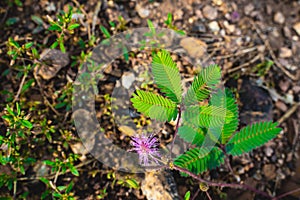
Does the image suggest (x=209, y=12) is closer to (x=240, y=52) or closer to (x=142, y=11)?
(x=240, y=52)

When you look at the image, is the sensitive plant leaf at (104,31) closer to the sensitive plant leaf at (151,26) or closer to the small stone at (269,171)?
the sensitive plant leaf at (151,26)

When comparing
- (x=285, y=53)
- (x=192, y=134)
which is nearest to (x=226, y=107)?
(x=192, y=134)

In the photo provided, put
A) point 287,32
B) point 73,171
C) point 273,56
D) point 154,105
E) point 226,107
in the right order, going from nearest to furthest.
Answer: point 154,105, point 226,107, point 73,171, point 273,56, point 287,32

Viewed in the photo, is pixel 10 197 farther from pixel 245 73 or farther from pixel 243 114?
pixel 245 73

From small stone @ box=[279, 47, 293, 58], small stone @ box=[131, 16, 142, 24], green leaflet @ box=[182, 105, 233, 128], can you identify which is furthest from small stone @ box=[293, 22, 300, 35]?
green leaflet @ box=[182, 105, 233, 128]

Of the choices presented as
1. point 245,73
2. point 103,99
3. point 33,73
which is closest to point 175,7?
point 245,73
